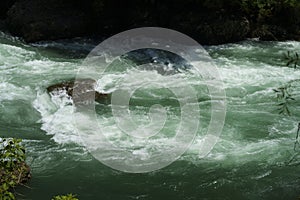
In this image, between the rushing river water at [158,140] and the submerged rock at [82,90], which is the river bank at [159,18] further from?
the submerged rock at [82,90]

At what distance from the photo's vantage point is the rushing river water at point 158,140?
632 centimetres

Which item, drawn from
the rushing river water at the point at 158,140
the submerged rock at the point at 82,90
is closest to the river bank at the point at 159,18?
the rushing river water at the point at 158,140

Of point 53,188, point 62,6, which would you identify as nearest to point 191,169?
point 53,188

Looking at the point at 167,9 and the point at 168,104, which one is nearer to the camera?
the point at 168,104

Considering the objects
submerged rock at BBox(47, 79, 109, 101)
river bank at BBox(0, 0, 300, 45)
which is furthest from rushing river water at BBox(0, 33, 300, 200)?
river bank at BBox(0, 0, 300, 45)

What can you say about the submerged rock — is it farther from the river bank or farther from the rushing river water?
the river bank

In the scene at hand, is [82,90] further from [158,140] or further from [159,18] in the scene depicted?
[159,18]

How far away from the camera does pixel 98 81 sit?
968 centimetres

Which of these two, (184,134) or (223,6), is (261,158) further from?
(223,6)

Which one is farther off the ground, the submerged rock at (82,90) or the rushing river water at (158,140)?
the submerged rock at (82,90)

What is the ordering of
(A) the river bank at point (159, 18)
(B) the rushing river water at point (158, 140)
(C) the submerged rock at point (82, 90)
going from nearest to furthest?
(B) the rushing river water at point (158, 140) → (C) the submerged rock at point (82, 90) → (A) the river bank at point (159, 18)

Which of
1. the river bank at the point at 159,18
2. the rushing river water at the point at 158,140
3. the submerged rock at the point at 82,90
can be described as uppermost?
the river bank at the point at 159,18

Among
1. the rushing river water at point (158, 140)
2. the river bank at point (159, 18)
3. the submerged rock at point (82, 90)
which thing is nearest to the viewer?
the rushing river water at point (158, 140)

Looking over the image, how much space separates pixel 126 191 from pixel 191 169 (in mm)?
1082
